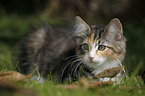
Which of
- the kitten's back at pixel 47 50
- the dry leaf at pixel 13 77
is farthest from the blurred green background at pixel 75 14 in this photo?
the dry leaf at pixel 13 77

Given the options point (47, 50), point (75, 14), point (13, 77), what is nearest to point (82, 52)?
point (47, 50)

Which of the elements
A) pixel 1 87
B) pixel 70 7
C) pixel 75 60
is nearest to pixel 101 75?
pixel 75 60

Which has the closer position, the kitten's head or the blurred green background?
the kitten's head

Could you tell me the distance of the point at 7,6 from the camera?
671 cm

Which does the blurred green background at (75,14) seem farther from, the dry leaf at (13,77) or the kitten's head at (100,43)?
the dry leaf at (13,77)

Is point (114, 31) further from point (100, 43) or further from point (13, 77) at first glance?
point (13, 77)

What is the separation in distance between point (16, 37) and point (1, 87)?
414 centimetres

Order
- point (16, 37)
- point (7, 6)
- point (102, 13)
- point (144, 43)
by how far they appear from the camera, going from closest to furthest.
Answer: point (144, 43)
point (16, 37)
point (102, 13)
point (7, 6)

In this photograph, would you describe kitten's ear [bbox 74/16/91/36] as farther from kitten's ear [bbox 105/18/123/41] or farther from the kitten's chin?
the kitten's chin

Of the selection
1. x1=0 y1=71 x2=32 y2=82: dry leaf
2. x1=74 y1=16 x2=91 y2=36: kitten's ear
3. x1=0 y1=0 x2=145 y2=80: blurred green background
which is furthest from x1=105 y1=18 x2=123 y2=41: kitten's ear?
x1=0 y1=0 x2=145 y2=80: blurred green background

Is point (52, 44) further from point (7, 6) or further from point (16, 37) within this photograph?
point (7, 6)

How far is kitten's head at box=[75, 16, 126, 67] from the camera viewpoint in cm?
237

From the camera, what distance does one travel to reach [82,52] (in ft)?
8.32

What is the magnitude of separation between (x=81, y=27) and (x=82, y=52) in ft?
1.12
